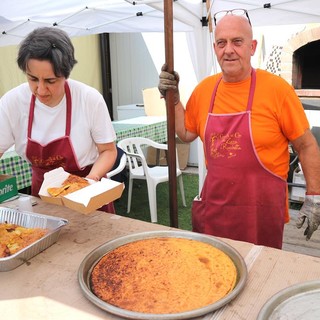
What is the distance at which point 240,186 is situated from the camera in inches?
67.5

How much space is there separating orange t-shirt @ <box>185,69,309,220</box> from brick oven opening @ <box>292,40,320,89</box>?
377 centimetres

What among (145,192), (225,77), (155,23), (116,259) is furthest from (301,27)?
(116,259)

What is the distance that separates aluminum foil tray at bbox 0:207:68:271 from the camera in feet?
3.81

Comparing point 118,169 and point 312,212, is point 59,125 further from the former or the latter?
point 118,169

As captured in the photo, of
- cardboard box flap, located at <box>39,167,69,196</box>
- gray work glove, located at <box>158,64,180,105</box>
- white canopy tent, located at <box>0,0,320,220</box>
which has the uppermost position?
white canopy tent, located at <box>0,0,320,220</box>

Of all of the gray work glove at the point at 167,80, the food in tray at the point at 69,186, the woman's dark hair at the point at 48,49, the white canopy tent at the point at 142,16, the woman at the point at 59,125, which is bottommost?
the food in tray at the point at 69,186

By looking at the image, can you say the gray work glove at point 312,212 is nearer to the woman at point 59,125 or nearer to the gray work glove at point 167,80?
the gray work glove at point 167,80

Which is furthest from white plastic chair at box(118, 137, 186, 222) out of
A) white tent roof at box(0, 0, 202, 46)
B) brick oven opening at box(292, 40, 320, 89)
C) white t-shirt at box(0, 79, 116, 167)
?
brick oven opening at box(292, 40, 320, 89)

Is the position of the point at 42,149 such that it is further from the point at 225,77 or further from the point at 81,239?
the point at 225,77

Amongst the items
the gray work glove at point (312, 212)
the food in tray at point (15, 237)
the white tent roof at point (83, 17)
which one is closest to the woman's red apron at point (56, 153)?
the food in tray at point (15, 237)

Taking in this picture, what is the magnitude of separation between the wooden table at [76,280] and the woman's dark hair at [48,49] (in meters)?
0.72

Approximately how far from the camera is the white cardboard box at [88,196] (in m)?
1.27

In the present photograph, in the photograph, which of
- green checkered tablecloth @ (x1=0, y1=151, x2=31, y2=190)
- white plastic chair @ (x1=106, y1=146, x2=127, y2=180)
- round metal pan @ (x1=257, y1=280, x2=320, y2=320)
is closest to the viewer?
round metal pan @ (x1=257, y1=280, x2=320, y2=320)

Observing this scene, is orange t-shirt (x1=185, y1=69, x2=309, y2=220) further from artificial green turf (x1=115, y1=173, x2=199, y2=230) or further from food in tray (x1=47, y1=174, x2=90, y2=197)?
artificial green turf (x1=115, y1=173, x2=199, y2=230)
